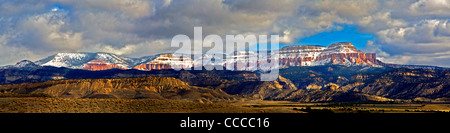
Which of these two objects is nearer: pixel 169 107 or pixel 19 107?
pixel 19 107
